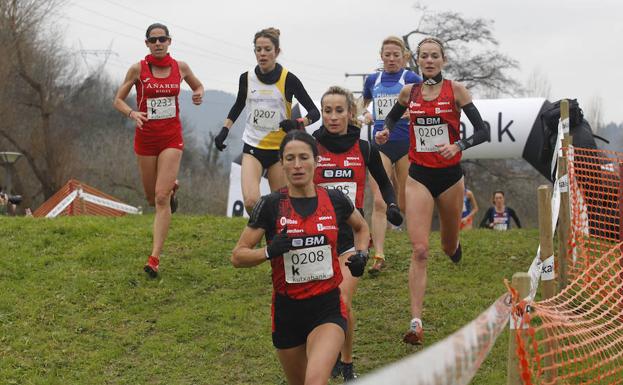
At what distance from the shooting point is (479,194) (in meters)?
35.6

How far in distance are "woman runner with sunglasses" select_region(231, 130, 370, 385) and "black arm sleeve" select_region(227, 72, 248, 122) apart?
10.7 ft

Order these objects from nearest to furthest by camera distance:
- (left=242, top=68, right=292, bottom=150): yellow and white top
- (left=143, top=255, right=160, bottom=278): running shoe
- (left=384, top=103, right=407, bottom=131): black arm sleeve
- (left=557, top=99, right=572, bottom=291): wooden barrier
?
(left=384, top=103, right=407, bottom=131): black arm sleeve → (left=557, top=99, right=572, bottom=291): wooden barrier → (left=242, top=68, right=292, bottom=150): yellow and white top → (left=143, top=255, right=160, bottom=278): running shoe

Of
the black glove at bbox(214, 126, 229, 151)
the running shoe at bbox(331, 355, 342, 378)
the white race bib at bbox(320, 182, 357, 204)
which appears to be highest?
the black glove at bbox(214, 126, 229, 151)

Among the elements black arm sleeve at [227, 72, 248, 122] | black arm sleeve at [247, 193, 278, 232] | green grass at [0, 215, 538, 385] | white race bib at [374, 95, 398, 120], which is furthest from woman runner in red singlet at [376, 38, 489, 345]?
black arm sleeve at [247, 193, 278, 232]

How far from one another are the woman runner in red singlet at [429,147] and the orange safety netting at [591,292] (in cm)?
107

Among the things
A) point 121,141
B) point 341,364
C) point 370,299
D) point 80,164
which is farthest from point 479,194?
point 341,364

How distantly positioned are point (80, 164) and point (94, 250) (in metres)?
34.5

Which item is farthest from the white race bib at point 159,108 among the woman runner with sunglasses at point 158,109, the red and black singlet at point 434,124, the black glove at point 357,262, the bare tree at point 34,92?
the bare tree at point 34,92

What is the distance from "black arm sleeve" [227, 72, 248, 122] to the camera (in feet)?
28.0

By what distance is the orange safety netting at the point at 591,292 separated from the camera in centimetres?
642

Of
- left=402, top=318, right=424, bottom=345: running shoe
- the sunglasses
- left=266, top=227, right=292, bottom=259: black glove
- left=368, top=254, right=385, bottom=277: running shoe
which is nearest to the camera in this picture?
left=266, top=227, right=292, bottom=259: black glove

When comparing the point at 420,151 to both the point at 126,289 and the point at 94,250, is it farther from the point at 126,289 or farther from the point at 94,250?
the point at 94,250

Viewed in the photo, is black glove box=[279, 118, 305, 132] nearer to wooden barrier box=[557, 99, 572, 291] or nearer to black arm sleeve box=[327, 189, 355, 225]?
black arm sleeve box=[327, 189, 355, 225]

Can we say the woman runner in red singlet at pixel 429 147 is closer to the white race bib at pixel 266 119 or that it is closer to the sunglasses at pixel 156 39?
the white race bib at pixel 266 119
